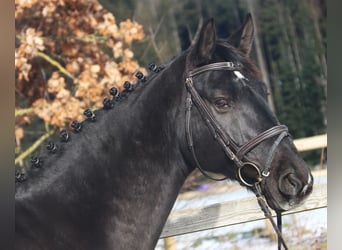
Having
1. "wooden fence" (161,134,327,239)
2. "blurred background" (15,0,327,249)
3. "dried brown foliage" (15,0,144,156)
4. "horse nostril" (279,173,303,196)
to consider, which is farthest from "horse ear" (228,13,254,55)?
"wooden fence" (161,134,327,239)

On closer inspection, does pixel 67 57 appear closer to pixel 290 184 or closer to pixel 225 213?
pixel 225 213

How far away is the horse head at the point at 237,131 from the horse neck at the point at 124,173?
87 millimetres

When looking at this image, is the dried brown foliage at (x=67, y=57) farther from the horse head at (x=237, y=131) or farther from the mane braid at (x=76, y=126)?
the horse head at (x=237, y=131)

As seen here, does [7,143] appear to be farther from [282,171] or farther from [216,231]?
[216,231]

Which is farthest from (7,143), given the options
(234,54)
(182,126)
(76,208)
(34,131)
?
(34,131)

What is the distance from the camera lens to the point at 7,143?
194cm

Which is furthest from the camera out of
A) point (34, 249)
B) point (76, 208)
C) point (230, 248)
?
point (230, 248)

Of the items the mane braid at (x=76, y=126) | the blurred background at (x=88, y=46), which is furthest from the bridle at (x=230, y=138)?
the blurred background at (x=88, y=46)

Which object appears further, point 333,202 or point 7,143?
point 333,202

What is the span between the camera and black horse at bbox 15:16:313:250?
206 cm

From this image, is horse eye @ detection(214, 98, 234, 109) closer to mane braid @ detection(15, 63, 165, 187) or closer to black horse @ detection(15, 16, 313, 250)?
black horse @ detection(15, 16, 313, 250)

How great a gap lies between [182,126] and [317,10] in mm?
2441

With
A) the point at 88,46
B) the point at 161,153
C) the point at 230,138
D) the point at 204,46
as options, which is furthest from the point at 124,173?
the point at 88,46

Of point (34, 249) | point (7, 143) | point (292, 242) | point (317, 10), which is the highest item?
point (7, 143)
